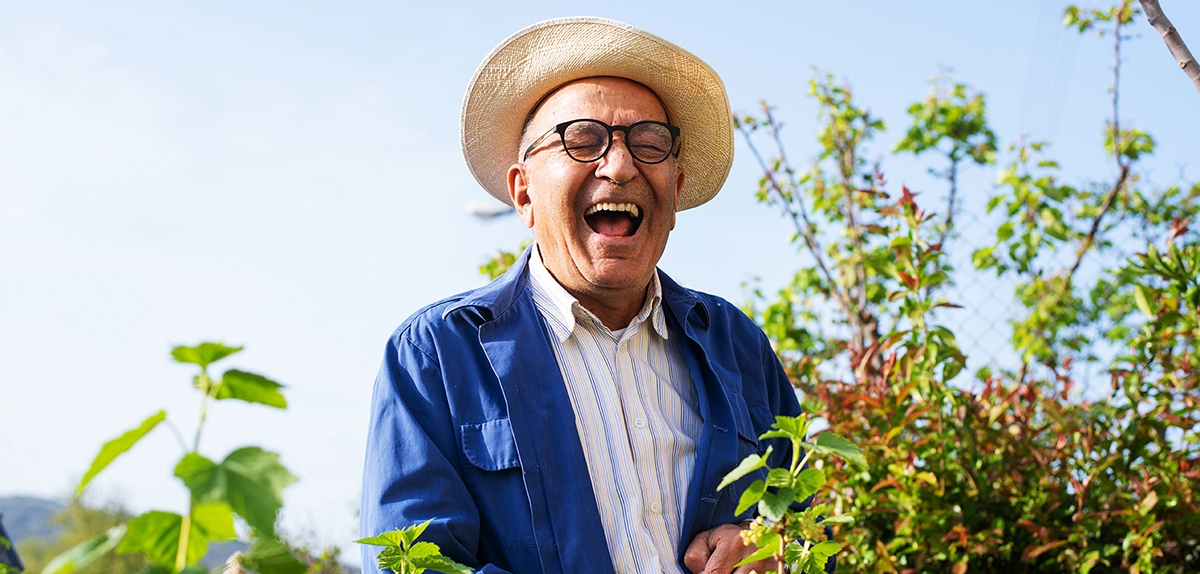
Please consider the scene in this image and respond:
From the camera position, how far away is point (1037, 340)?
4.24 meters

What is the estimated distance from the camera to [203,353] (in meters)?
0.66

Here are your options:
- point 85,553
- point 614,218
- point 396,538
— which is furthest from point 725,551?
point 85,553

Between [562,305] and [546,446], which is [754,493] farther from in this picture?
[562,305]

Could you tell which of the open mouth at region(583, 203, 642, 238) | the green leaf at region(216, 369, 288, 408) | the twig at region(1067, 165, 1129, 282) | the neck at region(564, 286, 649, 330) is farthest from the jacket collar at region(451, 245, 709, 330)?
the twig at region(1067, 165, 1129, 282)

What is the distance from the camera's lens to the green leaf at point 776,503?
1081 millimetres

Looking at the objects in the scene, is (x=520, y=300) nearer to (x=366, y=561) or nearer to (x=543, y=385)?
(x=543, y=385)

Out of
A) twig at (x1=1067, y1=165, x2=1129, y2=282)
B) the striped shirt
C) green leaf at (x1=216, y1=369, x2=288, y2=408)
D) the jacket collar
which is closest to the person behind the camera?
green leaf at (x1=216, y1=369, x2=288, y2=408)

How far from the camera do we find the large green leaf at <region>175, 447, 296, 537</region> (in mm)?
613

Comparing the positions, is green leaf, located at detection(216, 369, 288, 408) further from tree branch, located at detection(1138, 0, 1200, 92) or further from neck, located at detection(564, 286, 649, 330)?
neck, located at detection(564, 286, 649, 330)

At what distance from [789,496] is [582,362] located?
1.08m

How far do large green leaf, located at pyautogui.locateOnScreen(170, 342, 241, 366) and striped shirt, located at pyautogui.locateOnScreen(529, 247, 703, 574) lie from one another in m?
1.37

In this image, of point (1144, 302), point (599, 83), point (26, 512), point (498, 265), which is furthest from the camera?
point (26, 512)

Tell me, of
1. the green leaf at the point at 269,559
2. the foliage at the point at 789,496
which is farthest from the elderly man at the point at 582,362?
the green leaf at the point at 269,559

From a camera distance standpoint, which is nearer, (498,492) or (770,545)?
(770,545)
